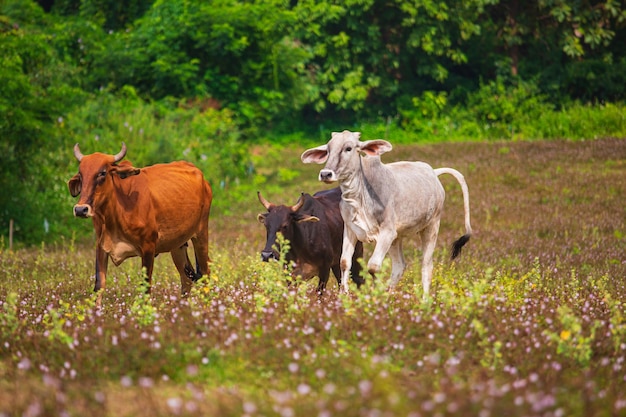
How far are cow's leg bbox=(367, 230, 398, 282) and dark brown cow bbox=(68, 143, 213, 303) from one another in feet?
7.53

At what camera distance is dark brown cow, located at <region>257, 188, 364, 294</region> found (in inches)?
388

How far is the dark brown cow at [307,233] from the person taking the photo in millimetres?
9867

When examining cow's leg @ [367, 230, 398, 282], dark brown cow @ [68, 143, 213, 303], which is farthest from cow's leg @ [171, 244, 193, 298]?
cow's leg @ [367, 230, 398, 282]

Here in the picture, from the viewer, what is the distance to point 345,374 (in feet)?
19.0

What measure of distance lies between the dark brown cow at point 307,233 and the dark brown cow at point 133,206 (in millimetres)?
895

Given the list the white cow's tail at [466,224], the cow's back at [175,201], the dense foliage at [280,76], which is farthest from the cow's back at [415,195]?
the dense foliage at [280,76]

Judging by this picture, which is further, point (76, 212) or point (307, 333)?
point (76, 212)

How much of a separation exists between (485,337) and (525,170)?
47.4 ft

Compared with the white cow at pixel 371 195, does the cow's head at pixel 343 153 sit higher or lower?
higher

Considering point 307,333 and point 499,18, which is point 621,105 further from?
point 307,333

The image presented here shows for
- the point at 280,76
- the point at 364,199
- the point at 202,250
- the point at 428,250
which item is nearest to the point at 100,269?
the point at 202,250

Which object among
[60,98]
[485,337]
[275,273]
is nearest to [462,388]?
[485,337]

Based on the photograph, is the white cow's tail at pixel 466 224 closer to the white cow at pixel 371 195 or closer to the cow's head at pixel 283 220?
the white cow at pixel 371 195

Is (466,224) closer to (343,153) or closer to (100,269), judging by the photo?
(343,153)
